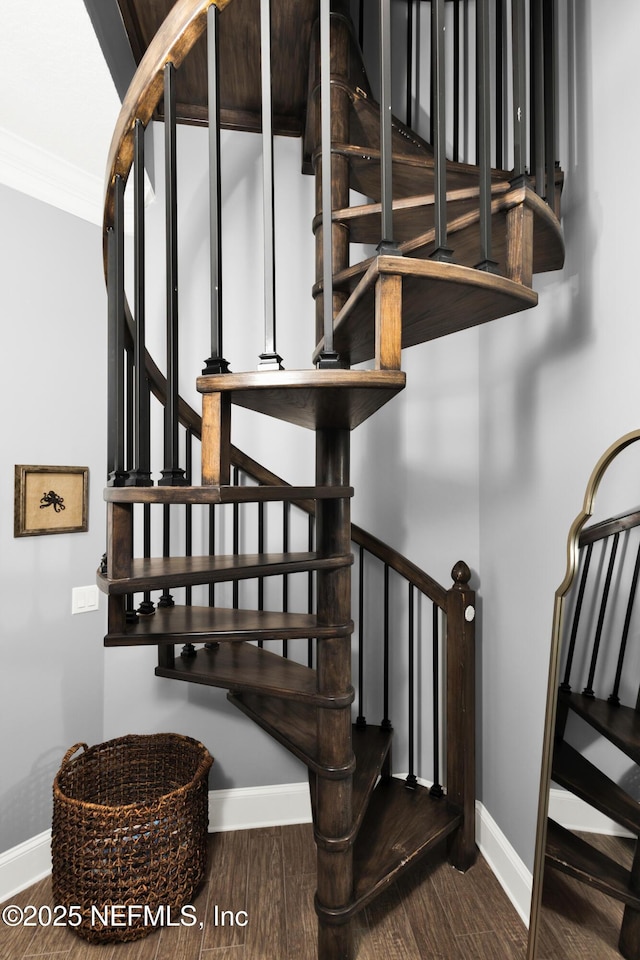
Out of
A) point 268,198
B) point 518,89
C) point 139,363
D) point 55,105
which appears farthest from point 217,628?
point 55,105

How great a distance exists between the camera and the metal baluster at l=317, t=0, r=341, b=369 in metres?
0.97

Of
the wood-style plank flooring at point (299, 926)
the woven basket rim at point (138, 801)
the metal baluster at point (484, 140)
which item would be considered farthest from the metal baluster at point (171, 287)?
the wood-style plank flooring at point (299, 926)

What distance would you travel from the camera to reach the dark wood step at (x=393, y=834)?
58.4 inches

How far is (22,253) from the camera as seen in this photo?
1.88 m

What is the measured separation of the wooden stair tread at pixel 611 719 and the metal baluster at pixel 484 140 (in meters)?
0.88

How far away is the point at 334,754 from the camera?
4.62 ft

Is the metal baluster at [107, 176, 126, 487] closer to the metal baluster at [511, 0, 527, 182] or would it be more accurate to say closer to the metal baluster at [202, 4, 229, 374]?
the metal baluster at [202, 4, 229, 374]

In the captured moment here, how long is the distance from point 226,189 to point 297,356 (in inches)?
29.7

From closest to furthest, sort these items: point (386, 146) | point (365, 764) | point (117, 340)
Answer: point (386, 146) < point (117, 340) < point (365, 764)

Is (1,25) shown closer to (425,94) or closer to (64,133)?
(64,133)

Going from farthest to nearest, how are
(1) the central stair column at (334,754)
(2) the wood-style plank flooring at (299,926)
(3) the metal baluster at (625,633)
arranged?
1. (2) the wood-style plank flooring at (299,926)
2. (1) the central stair column at (334,754)
3. (3) the metal baluster at (625,633)

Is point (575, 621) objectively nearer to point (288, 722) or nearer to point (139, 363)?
point (288, 722)

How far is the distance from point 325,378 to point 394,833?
1.48 metres

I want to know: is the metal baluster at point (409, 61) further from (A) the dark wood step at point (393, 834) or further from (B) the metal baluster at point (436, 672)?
(A) the dark wood step at point (393, 834)
